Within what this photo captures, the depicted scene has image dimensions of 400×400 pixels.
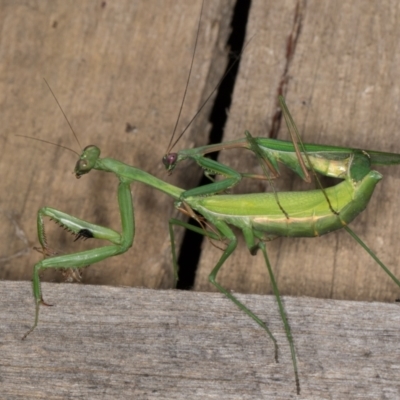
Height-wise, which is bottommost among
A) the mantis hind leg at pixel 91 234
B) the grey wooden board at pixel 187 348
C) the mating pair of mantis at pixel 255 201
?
the grey wooden board at pixel 187 348

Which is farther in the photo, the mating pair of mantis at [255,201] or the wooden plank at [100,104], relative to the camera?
the wooden plank at [100,104]

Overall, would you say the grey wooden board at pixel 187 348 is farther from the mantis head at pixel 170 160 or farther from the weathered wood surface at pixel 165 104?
the mantis head at pixel 170 160

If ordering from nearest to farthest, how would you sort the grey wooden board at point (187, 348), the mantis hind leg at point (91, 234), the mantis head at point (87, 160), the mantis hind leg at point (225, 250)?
the grey wooden board at point (187, 348)
the mantis hind leg at point (225, 250)
the mantis hind leg at point (91, 234)
the mantis head at point (87, 160)

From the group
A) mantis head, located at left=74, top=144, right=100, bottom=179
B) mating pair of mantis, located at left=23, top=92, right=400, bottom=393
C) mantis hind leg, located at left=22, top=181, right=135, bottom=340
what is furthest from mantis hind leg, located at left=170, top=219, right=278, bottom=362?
mantis head, located at left=74, top=144, right=100, bottom=179

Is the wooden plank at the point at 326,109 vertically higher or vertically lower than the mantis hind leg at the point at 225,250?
higher

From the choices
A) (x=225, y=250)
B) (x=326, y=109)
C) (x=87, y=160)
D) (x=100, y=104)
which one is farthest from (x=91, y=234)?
(x=326, y=109)

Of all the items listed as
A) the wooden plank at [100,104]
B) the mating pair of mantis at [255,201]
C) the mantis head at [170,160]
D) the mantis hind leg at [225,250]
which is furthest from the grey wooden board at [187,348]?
the mantis head at [170,160]

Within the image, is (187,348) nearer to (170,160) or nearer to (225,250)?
(225,250)
